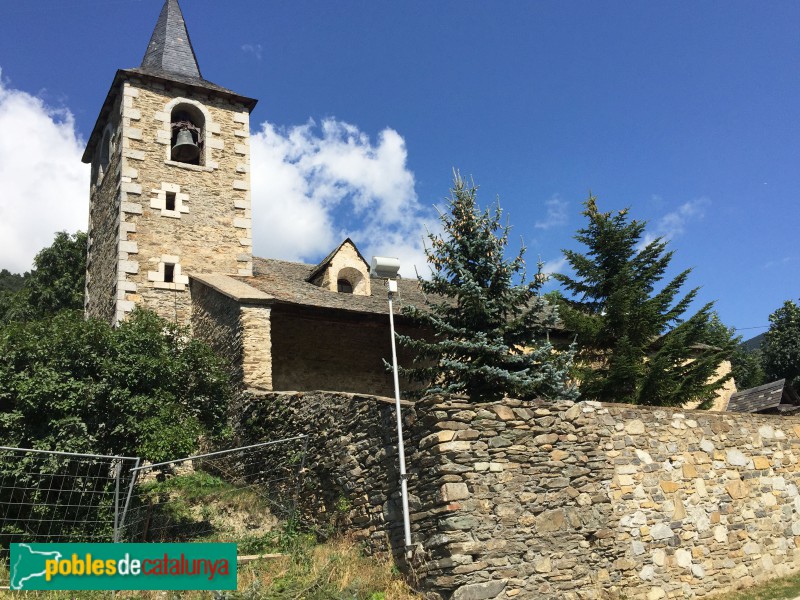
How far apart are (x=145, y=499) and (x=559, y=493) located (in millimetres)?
6403

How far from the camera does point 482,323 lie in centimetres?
1208

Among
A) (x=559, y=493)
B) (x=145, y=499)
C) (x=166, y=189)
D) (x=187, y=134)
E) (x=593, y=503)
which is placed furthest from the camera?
(x=187, y=134)

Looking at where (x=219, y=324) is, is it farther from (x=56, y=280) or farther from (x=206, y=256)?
(x=56, y=280)

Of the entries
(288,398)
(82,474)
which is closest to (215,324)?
(288,398)

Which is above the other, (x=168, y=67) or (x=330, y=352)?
(x=168, y=67)

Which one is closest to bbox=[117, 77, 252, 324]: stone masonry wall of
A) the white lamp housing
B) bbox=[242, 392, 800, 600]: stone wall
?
bbox=[242, 392, 800, 600]: stone wall

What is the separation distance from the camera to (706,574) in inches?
389

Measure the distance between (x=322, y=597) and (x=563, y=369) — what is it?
571cm

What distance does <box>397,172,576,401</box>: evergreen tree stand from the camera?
1145 cm

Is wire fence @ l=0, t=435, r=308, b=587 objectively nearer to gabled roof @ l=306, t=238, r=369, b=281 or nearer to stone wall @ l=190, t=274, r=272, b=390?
stone wall @ l=190, t=274, r=272, b=390

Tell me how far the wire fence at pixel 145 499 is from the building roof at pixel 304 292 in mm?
3829

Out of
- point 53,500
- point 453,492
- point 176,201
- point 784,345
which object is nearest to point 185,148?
point 176,201

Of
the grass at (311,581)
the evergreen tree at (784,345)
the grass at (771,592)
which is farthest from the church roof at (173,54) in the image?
the evergreen tree at (784,345)

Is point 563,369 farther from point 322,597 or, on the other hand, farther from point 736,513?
point 322,597
